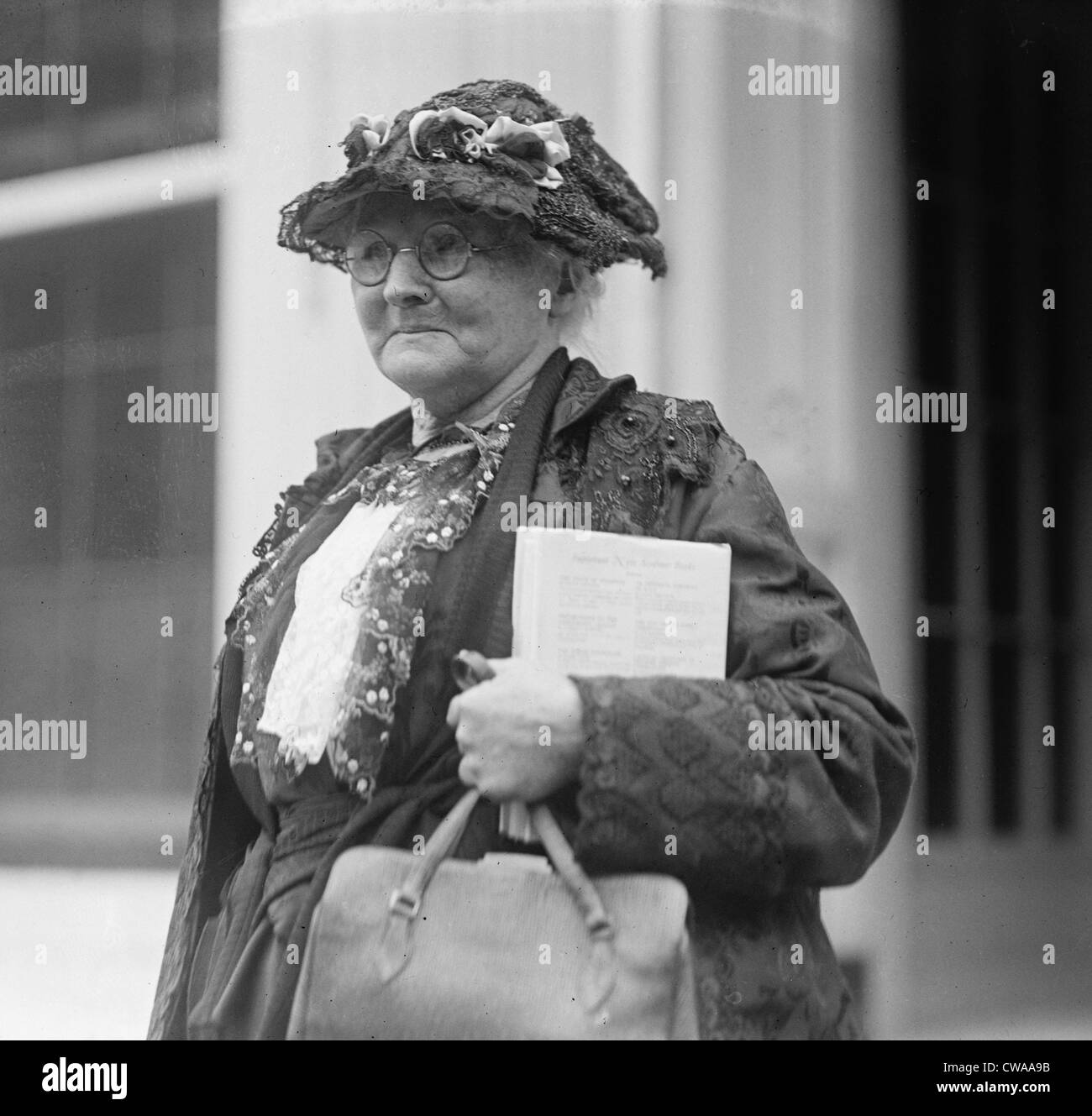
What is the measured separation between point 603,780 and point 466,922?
293 mm

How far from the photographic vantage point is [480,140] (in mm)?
2527

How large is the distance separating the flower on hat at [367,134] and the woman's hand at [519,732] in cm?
89

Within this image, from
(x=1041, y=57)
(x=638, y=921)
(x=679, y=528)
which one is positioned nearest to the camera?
(x=638, y=921)

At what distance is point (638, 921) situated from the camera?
2.30 m

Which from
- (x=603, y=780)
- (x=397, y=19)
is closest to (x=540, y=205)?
(x=397, y=19)

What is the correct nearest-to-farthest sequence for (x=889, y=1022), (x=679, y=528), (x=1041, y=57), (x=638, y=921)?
(x=638, y=921)
(x=679, y=528)
(x=889, y=1022)
(x=1041, y=57)

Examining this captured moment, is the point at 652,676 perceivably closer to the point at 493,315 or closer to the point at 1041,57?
the point at 493,315

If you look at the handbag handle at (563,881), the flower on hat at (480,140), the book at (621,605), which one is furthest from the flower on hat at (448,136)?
the handbag handle at (563,881)

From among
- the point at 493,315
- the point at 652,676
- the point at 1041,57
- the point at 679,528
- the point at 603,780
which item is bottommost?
the point at 603,780

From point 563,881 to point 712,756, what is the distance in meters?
0.29

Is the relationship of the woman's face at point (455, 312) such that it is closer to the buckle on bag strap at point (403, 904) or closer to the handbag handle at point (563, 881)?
the handbag handle at point (563, 881)

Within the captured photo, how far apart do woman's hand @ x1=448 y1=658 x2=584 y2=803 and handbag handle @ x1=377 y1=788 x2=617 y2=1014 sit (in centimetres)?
4

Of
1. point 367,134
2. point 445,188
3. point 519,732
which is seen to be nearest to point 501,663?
point 519,732

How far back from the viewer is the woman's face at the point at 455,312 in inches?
100
